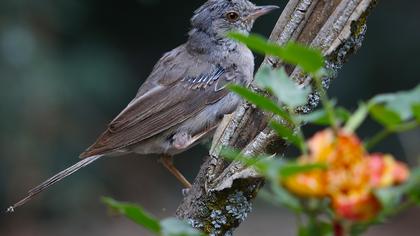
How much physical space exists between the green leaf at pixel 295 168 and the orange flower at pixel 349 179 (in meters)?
0.01

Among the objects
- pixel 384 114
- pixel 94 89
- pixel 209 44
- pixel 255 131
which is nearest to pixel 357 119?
pixel 384 114

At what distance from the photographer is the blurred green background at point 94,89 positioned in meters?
8.77

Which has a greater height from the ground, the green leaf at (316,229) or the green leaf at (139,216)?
the green leaf at (139,216)

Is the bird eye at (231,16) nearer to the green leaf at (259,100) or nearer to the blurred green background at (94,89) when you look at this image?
the blurred green background at (94,89)

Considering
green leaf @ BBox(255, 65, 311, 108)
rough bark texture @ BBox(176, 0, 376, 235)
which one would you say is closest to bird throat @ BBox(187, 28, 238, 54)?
rough bark texture @ BBox(176, 0, 376, 235)

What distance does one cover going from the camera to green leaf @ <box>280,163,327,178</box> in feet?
2.85

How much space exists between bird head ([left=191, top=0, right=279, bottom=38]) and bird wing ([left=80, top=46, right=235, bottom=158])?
28 cm

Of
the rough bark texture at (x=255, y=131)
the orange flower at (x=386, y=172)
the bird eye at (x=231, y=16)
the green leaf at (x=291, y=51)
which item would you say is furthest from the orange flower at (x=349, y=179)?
the bird eye at (x=231, y=16)

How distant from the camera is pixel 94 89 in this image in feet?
31.5

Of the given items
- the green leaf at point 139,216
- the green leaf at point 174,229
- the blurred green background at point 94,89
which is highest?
the blurred green background at point 94,89

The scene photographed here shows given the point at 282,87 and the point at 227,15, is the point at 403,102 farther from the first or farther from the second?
the point at 227,15

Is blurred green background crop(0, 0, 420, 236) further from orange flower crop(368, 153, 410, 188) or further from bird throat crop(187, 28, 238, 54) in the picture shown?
orange flower crop(368, 153, 410, 188)

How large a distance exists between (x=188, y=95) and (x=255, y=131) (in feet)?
8.27

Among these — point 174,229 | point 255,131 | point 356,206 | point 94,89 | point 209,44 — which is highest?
point 94,89
